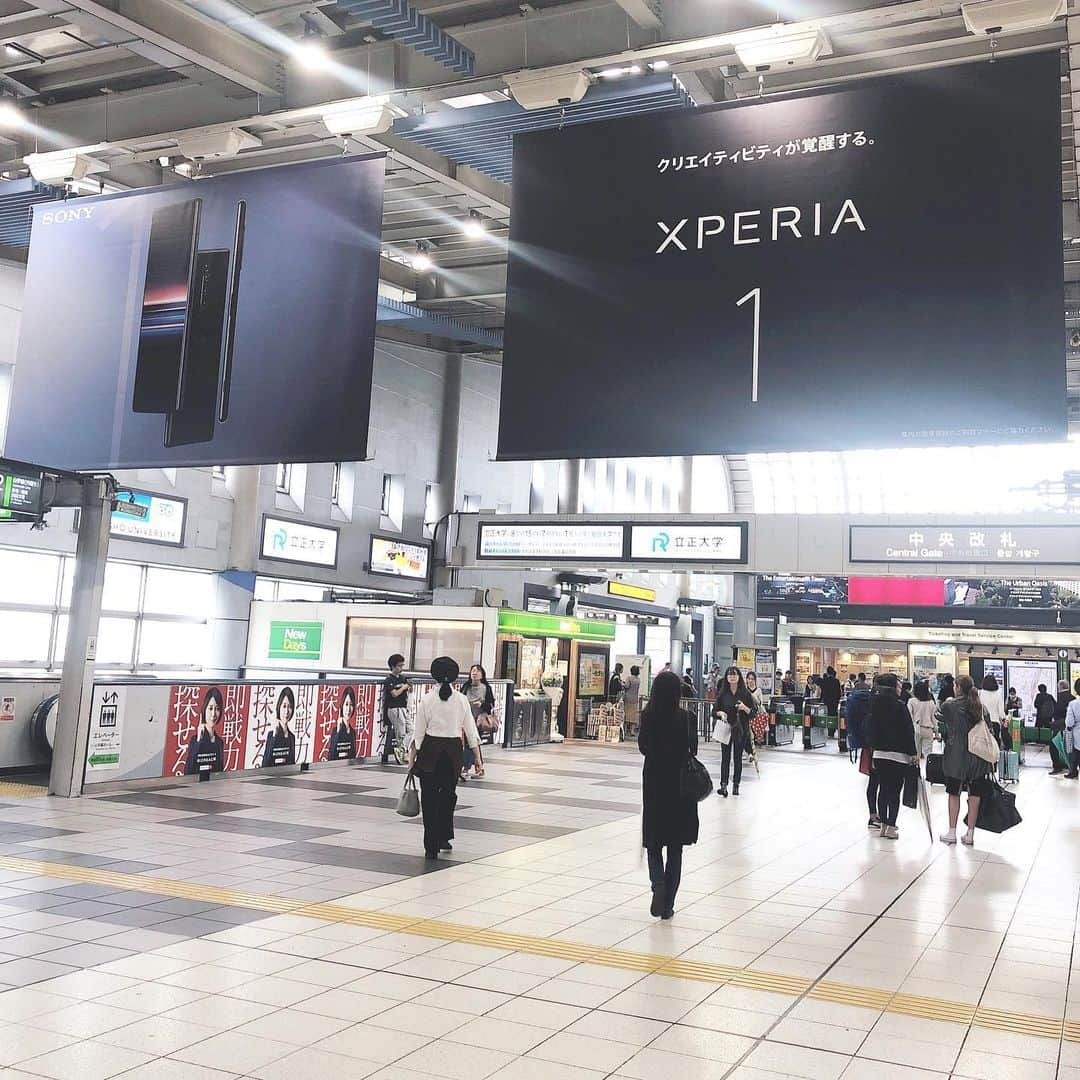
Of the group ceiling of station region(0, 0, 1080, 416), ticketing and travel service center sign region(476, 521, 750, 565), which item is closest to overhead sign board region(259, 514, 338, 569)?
ticketing and travel service center sign region(476, 521, 750, 565)

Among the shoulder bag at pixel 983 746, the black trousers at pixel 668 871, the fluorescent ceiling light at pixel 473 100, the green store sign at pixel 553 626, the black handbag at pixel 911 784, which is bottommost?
Result: the black trousers at pixel 668 871

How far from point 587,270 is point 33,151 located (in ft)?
27.3

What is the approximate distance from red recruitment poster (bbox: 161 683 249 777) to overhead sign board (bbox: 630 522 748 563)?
10.4 metres

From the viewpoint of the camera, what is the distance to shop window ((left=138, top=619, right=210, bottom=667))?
18969mm

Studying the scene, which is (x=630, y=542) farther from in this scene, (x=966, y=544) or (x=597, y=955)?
(x=597, y=955)

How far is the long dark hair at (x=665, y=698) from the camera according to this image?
6.54m

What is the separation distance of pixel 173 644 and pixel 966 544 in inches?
582

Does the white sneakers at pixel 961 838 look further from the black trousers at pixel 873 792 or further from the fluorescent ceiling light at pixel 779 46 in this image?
the fluorescent ceiling light at pixel 779 46

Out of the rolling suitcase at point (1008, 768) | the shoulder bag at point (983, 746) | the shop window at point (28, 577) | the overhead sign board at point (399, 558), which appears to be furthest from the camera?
the overhead sign board at point (399, 558)

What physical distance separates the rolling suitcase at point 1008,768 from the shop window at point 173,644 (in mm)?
13970

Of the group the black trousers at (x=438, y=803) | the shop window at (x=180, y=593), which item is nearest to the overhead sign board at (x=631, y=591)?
the shop window at (x=180, y=593)

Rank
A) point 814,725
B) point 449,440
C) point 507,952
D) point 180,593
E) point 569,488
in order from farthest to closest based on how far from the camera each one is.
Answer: point 569,488
point 449,440
point 814,725
point 180,593
point 507,952

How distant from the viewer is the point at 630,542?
21.0 m

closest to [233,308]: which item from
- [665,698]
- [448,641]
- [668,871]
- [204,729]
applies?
[665,698]
